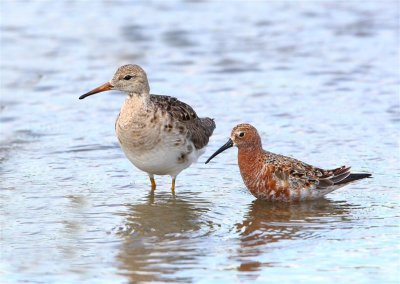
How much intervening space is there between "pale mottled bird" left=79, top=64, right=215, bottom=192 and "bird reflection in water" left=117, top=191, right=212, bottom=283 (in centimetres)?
41

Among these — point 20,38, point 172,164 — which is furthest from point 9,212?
point 20,38

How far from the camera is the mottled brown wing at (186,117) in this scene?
41.5 feet

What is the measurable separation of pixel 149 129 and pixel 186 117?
0.80 m

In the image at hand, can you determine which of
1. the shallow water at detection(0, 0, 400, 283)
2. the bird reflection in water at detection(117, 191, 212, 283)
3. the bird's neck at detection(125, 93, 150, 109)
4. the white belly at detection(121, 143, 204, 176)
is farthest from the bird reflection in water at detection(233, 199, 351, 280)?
the bird's neck at detection(125, 93, 150, 109)

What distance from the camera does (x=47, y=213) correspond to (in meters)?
11.5

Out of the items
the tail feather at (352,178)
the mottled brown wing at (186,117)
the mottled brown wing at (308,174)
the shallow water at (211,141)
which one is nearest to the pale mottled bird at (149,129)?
the mottled brown wing at (186,117)

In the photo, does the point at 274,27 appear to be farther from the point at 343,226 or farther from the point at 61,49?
the point at 343,226

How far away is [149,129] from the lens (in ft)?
40.2

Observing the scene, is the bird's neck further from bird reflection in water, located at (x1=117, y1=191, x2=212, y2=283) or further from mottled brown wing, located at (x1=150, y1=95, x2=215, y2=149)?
bird reflection in water, located at (x1=117, y1=191, x2=212, y2=283)

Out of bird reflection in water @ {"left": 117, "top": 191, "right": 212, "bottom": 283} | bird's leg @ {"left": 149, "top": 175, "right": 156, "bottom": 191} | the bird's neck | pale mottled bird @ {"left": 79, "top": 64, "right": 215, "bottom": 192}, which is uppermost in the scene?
the bird's neck

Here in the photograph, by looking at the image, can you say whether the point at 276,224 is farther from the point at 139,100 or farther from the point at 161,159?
the point at 139,100

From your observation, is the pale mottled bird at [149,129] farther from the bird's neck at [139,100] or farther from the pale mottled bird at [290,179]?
the pale mottled bird at [290,179]

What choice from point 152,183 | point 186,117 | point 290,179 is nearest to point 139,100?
point 186,117

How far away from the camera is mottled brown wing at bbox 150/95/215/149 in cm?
1265
